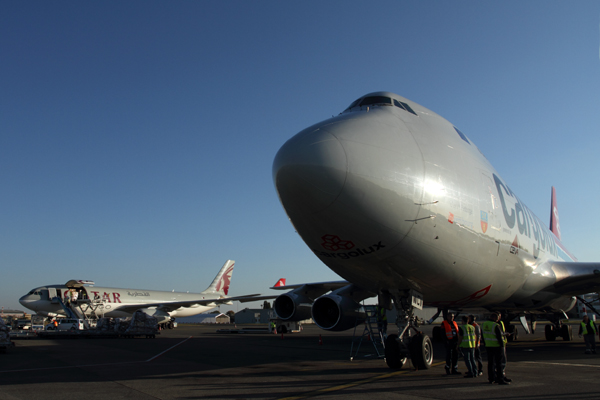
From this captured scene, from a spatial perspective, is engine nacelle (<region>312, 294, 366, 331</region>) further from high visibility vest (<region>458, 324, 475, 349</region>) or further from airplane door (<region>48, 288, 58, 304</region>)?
airplane door (<region>48, 288, 58, 304</region>)

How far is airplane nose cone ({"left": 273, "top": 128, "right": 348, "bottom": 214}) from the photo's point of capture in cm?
601

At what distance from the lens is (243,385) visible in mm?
7305

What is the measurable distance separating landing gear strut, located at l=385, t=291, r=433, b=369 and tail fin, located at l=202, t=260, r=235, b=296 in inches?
1765

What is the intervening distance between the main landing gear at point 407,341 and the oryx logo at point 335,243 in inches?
89.4

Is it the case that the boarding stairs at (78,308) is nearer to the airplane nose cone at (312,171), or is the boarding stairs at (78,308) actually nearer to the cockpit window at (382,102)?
the cockpit window at (382,102)

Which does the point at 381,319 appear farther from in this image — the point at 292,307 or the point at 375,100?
the point at 292,307

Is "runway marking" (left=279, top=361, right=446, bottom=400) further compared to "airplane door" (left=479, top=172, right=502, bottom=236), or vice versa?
"airplane door" (left=479, top=172, right=502, bottom=236)

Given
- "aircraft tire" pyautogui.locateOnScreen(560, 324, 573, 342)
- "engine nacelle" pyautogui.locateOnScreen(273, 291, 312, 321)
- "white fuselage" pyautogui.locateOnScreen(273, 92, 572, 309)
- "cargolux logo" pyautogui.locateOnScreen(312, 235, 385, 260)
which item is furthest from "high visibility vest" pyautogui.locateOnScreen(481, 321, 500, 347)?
"aircraft tire" pyautogui.locateOnScreen(560, 324, 573, 342)

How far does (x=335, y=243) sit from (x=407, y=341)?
3.25m

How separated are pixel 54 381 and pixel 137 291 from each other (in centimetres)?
3577

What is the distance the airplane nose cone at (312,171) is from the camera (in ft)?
19.7

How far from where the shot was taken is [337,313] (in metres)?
11.6

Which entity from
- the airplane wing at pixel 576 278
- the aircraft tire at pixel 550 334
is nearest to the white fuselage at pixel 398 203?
the airplane wing at pixel 576 278

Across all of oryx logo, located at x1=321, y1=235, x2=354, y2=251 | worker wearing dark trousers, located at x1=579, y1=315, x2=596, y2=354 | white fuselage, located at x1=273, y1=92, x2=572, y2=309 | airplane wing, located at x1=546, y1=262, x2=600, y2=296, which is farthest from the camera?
worker wearing dark trousers, located at x1=579, y1=315, x2=596, y2=354
